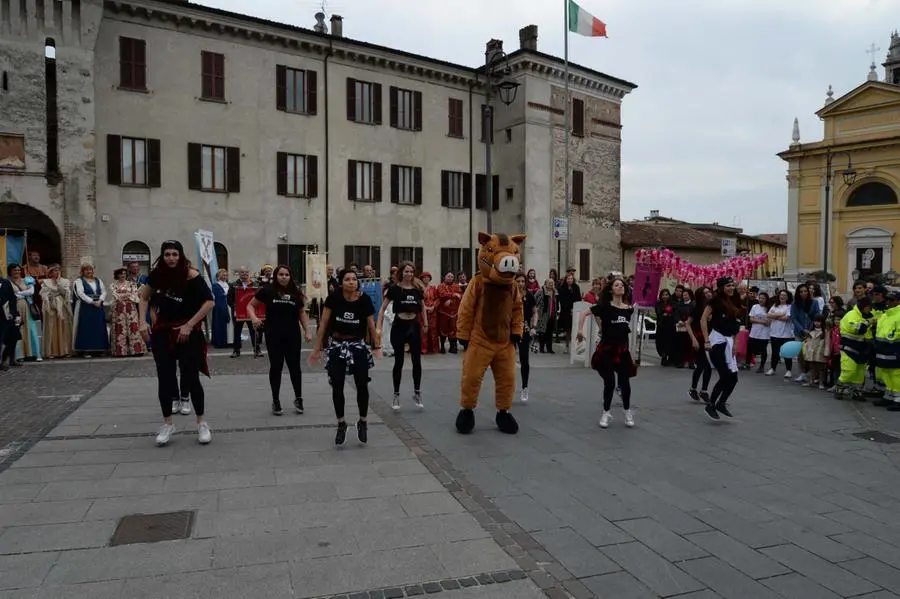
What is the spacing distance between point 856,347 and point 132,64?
23.9 m

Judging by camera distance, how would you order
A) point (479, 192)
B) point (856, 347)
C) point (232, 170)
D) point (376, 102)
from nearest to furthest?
point (856, 347) < point (232, 170) < point (376, 102) < point (479, 192)

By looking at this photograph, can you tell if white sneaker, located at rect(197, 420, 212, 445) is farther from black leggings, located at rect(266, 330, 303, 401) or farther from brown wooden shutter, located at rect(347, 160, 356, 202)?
brown wooden shutter, located at rect(347, 160, 356, 202)

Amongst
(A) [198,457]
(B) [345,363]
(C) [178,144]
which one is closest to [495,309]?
(B) [345,363]

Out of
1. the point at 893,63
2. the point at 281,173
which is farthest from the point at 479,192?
the point at 893,63

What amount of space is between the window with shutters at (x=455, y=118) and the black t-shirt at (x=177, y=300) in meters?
26.6

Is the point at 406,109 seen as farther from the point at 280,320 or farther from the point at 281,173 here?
the point at 280,320

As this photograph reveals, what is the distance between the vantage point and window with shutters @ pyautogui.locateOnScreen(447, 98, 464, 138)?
32.4 m

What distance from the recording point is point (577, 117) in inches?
1390

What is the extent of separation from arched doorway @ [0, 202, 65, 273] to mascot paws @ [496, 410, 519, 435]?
20.2m

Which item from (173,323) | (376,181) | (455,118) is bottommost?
(173,323)

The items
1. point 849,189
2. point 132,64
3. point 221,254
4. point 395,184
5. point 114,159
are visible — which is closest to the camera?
point 114,159

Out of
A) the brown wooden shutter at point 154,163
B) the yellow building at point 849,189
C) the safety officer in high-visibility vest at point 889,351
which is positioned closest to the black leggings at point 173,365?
the safety officer in high-visibility vest at point 889,351

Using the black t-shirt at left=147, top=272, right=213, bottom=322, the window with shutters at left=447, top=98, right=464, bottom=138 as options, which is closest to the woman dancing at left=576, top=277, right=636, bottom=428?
the black t-shirt at left=147, top=272, right=213, bottom=322

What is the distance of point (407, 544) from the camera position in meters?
4.41
